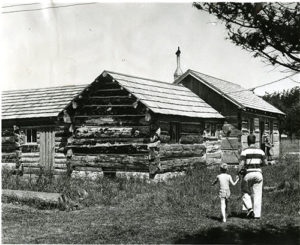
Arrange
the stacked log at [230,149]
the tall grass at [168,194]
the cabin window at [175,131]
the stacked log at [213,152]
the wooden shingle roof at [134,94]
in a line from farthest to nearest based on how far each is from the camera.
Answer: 1. the stacked log at [230,149]
2. the stacked log at [213,152]
3. the cabin window at [175,131]
4. the wooden shingle roof at [134,94]
5. the tall grass at [168,194]

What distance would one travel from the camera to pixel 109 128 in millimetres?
16234

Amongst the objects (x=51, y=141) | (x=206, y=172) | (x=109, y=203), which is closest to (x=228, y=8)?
(x=109, y=203)

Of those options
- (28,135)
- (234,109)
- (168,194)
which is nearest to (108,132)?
A: (168,194)

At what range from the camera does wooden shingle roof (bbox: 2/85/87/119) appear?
1938 centimetres

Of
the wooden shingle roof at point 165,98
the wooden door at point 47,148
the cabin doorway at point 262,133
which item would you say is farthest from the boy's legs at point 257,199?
the cabin doorway at point 262,133

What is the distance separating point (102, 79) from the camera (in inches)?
639

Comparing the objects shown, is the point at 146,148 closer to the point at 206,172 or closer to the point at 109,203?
the point at 206,172

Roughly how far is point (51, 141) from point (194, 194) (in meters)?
9.23

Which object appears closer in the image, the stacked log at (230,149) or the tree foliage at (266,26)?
the tree foliage at (266,26)

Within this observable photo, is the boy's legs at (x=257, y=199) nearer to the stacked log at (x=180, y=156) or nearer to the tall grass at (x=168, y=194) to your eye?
the tall grass at (x=168, y=194)

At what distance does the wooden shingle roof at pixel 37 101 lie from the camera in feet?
63.6

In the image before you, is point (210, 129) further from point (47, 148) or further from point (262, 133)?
point (47, 148)

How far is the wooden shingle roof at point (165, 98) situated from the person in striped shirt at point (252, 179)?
19.3 feet

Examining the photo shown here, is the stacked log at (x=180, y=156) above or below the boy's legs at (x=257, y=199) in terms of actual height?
above
